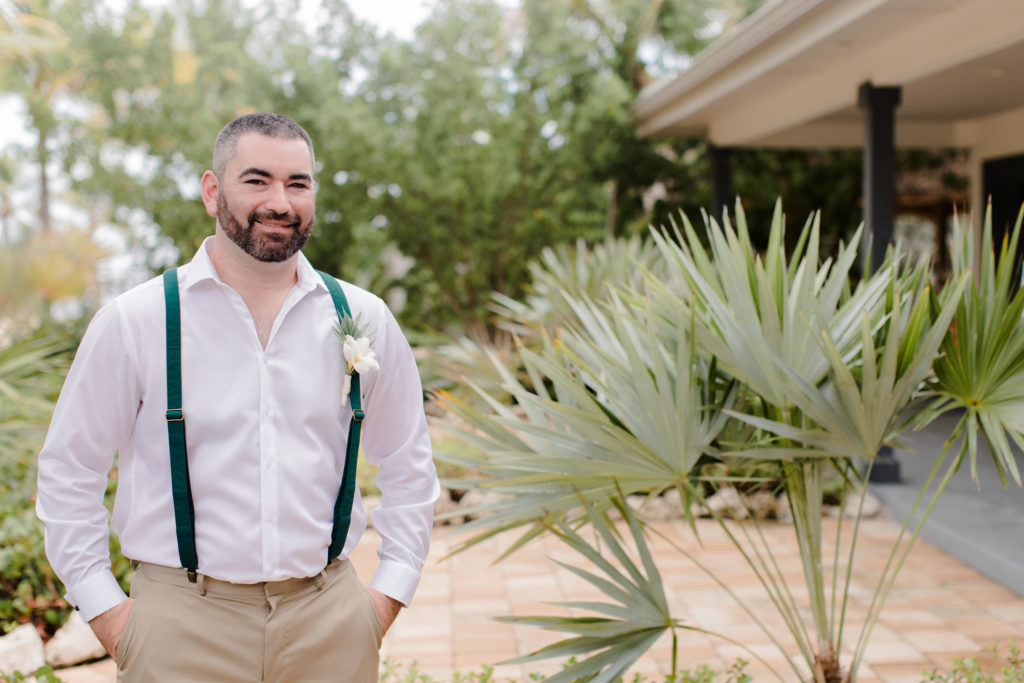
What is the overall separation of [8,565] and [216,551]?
9.25 ft

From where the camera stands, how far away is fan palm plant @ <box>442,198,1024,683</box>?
2.51 metres

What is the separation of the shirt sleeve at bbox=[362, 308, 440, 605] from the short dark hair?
1.47ft

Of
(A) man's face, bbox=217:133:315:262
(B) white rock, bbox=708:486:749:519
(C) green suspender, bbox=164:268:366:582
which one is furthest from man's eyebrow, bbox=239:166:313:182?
(B) white rock, bbox=708:486:749:519

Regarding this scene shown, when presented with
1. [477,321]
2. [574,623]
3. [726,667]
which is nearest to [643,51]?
[477,321]

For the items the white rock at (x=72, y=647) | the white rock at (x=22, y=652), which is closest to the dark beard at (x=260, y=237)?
the white rock at (x=22, y=652)

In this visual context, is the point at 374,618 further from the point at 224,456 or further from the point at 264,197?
the point at 264,197

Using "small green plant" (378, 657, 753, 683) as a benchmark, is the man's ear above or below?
above

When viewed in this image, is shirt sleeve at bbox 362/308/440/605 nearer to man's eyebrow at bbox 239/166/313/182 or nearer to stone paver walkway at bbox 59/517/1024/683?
man's eyebrow at bbox 239/166/313/182

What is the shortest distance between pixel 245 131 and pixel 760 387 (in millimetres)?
1584

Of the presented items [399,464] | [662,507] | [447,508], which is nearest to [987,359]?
[399,464]

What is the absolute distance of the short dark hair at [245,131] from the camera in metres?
1.84

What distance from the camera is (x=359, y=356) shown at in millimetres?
1893

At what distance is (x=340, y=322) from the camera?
6.39 ft

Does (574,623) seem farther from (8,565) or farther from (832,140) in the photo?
(832,140)
